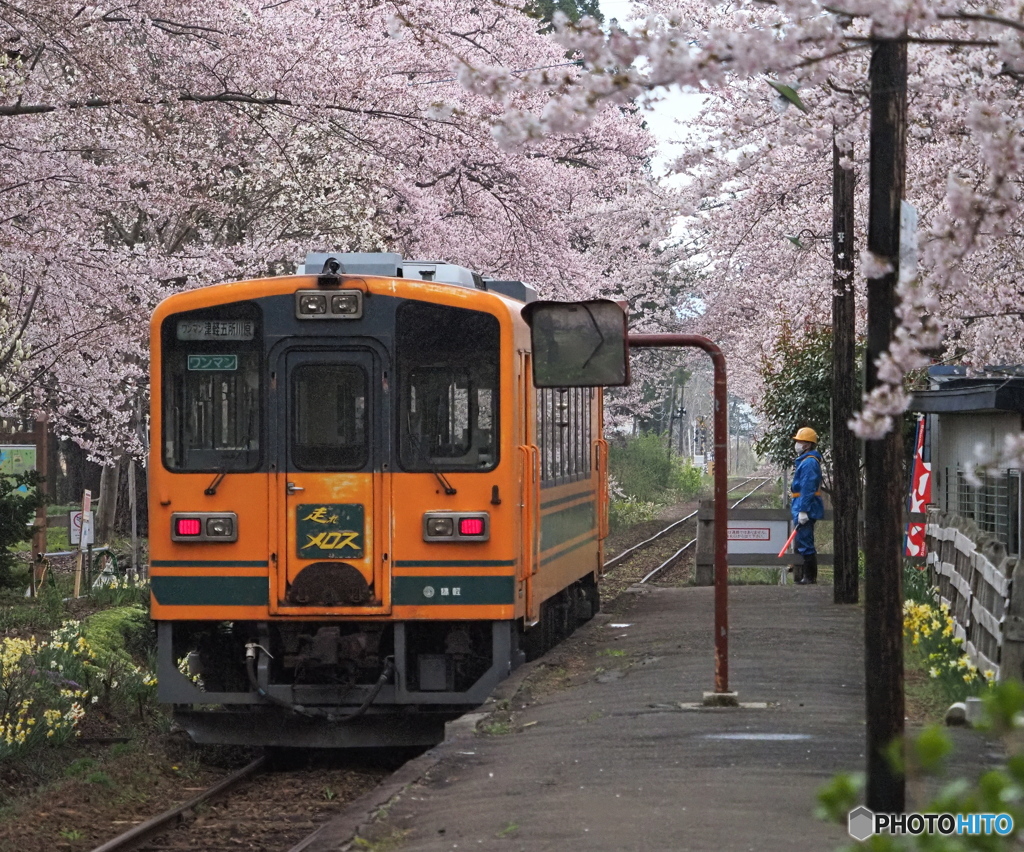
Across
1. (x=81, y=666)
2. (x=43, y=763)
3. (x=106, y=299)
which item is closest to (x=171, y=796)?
(x=43, y=763)

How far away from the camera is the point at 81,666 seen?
12258 mm

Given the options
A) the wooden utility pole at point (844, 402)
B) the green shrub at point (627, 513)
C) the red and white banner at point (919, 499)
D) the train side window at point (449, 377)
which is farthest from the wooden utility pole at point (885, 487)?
the green shrub at point (627, 513)

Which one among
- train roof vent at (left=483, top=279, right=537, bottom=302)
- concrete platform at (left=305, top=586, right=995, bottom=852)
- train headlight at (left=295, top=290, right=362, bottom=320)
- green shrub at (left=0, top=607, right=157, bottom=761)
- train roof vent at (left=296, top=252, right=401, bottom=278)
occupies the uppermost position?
train roof vent at (left=296, top=252, right=401, bottom=278)

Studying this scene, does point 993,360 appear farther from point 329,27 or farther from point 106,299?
point 329,27

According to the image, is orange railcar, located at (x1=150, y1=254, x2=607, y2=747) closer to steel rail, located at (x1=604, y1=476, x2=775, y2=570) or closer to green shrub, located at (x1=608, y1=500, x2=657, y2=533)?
steel rail, located at (x1=604, y1=476, x2=775, y2=570)

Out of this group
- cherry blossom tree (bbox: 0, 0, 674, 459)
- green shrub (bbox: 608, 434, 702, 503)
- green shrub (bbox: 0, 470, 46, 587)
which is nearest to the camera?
cherry blossom tree (bbox: 0, 0, 674, 459)

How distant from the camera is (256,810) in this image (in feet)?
29.5

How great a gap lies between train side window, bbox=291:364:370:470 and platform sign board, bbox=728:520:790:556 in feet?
34.7

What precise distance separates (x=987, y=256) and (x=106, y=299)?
10.5 meters

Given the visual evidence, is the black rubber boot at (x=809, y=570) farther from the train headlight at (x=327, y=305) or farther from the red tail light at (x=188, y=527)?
the red tail light at (x=188, y=527)

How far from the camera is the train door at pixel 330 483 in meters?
9.84

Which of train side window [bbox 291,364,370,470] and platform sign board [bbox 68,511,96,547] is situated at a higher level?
train side window [bbox 291,364,370,470]

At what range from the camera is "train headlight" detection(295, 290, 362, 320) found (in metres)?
10.0

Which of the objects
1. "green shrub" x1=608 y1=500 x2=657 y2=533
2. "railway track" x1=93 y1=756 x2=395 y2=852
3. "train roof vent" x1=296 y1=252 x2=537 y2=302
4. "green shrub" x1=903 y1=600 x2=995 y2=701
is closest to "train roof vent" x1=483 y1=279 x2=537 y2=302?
"train roof vent" x1=296 y1=252 x2=537 y2=302
